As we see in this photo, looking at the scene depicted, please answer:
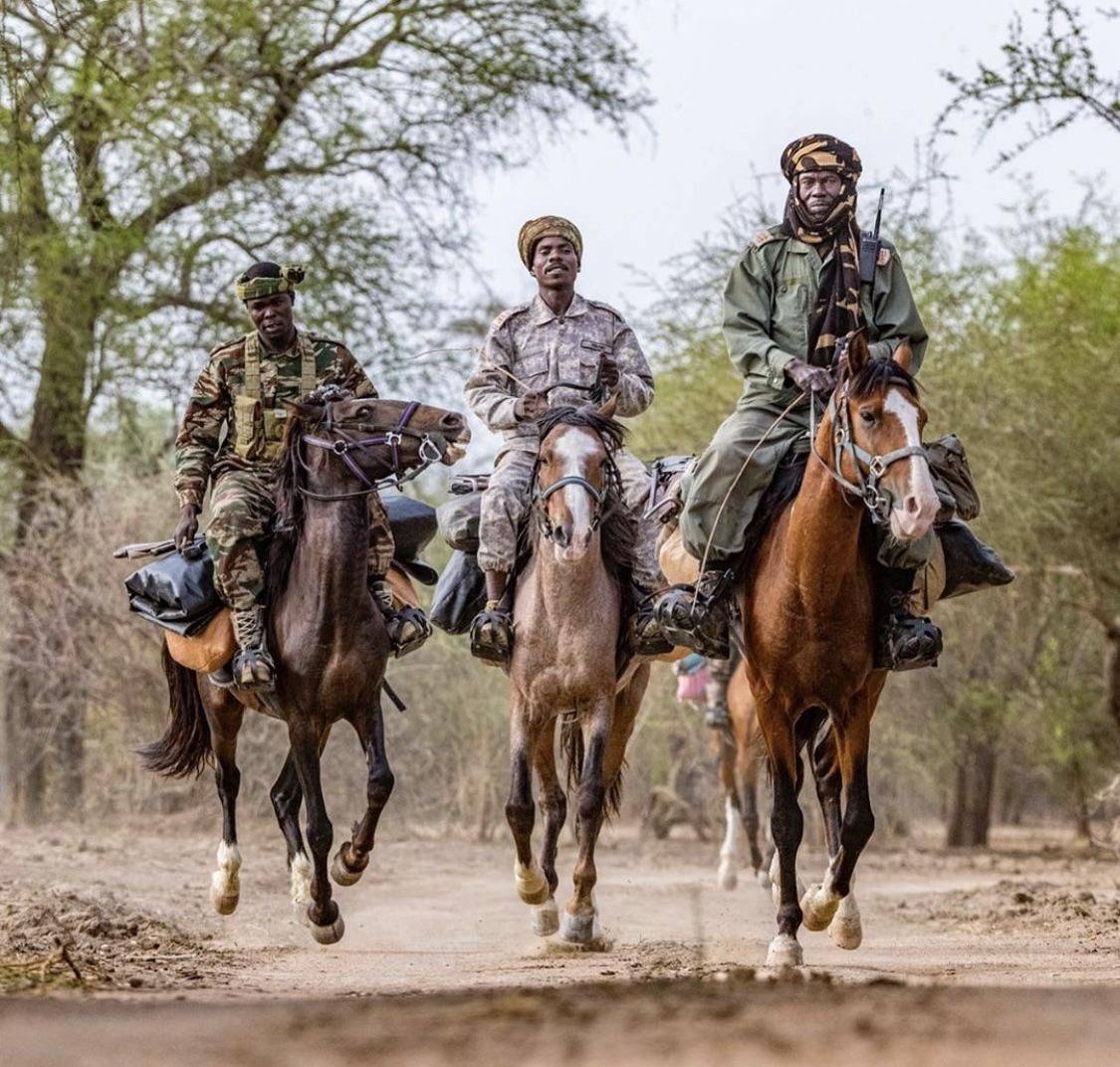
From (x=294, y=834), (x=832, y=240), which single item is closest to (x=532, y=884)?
(x=294, y=834)

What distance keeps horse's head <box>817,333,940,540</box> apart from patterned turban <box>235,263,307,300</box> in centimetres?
351

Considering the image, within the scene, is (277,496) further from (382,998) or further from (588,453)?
(382,998)

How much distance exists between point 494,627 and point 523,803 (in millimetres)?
949

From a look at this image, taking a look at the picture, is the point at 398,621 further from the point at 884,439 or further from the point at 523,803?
the point at 884,439

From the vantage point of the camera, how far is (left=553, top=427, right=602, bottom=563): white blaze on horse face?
33.6 ft

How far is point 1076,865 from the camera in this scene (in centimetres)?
2223

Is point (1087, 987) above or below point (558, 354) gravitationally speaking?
below

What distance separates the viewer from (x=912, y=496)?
8750 millimetres

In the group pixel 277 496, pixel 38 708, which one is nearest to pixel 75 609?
pixel 38 708

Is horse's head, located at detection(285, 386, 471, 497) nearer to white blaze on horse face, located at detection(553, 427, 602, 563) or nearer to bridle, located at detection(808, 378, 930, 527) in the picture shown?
white blaze on horse face, located at detection(553, 427, 602, 563)

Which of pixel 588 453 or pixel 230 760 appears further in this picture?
pixel 230 760

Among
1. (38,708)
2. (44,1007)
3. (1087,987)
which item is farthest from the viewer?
(38,708)

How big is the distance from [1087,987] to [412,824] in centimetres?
1976

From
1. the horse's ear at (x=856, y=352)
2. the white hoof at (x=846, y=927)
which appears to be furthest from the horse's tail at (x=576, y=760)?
the horse's ear at (x=856, y=352)
